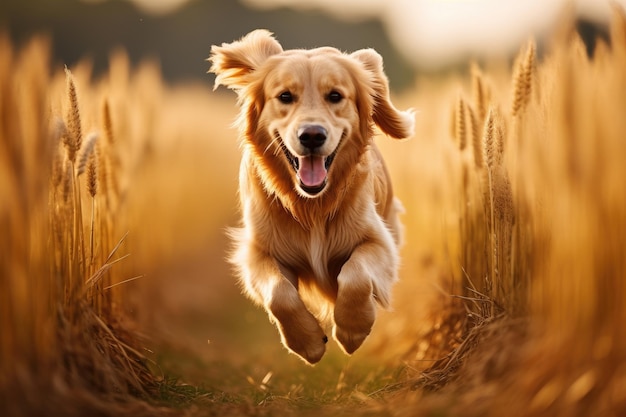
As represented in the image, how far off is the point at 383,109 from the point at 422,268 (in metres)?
1.55

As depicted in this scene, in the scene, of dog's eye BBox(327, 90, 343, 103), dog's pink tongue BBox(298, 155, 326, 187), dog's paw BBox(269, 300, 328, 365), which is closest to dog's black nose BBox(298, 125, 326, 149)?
dog's pink tongue BBox(298, 155, 326, 187)

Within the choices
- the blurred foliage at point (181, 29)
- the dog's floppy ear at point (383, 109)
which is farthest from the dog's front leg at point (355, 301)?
the blurred foliage at point (181, 29)

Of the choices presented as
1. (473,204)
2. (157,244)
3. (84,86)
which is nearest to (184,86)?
(157,244)

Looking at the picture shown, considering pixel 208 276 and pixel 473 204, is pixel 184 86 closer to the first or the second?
pixel 208 276

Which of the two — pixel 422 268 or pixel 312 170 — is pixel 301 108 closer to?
pixel 312 170

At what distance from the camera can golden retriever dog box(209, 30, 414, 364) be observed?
3805mm

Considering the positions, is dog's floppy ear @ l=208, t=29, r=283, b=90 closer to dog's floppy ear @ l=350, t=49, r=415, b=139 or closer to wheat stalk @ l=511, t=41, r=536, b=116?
dog's floppy ear @ l=350, t=49, r=415, b=139

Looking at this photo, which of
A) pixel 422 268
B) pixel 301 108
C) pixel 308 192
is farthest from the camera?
pixel 422 268

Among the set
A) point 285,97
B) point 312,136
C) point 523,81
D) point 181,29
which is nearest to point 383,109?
point 285,97

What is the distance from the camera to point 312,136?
12.2 ft

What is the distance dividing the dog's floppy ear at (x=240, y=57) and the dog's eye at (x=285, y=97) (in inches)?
15.7

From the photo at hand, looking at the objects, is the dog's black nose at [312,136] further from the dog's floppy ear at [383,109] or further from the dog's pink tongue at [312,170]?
the dog's floppy ear at [383,109]

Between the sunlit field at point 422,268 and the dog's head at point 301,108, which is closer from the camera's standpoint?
the sunlit field at point 422,268

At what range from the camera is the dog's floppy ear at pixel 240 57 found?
4.45 m
